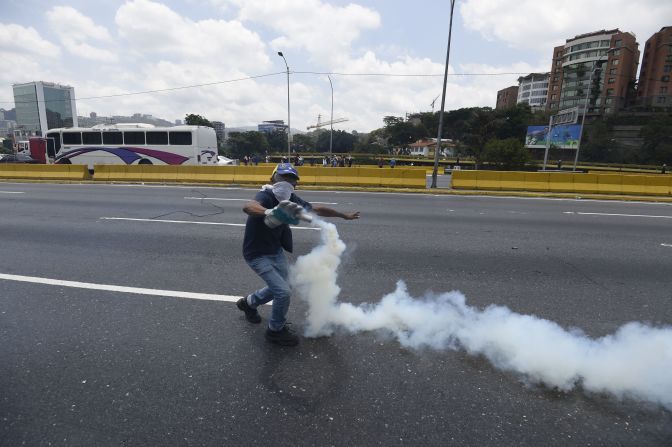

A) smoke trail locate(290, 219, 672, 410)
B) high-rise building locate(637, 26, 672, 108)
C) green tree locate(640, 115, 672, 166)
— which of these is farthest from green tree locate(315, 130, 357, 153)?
smoke trail locate(290, 219, 672, 410)

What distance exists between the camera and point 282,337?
11.4 feet

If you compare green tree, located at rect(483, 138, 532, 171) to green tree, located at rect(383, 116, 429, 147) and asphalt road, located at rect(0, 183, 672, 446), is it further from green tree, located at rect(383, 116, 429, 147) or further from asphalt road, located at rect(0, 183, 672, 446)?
green tree, located at rect(383, 116, 429, 147)

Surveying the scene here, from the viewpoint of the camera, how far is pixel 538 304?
4320 mm

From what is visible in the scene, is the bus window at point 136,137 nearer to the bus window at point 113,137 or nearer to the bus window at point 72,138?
the bus window at point 113,137

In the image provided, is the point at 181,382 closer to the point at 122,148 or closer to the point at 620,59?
the point at 122,148

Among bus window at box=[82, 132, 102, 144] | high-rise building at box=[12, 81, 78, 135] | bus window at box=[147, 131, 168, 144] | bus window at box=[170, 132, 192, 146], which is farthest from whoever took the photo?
high-rise building at box=[12, 81, 78, 135]

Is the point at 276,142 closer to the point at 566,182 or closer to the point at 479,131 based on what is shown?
the point at 479,131

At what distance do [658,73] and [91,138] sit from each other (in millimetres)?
105699

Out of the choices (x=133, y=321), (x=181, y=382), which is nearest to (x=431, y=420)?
(x=181, y=382)

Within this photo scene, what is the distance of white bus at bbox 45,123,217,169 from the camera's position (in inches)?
998

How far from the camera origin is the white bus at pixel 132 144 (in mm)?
25344

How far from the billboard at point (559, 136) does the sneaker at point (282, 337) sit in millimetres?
54520

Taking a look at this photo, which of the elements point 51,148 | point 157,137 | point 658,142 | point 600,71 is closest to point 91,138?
point 51,148

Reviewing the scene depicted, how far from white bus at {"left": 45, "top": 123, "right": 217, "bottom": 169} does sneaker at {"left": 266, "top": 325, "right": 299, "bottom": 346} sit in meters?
24.3
